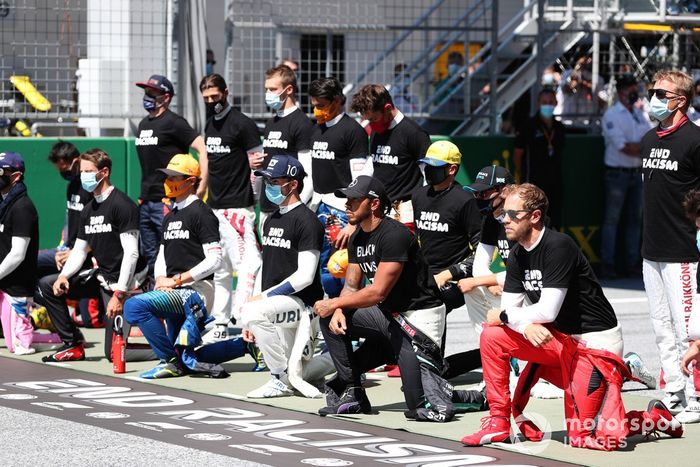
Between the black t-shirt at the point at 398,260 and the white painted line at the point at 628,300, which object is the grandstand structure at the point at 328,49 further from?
the black t-shirt at the point at 398,260


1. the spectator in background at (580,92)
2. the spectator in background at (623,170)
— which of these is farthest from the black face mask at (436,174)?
the spectator in background at (580,92)

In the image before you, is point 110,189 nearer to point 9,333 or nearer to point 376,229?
point 9,333

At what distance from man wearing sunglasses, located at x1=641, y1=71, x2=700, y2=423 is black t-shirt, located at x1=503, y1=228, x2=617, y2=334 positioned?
94cm

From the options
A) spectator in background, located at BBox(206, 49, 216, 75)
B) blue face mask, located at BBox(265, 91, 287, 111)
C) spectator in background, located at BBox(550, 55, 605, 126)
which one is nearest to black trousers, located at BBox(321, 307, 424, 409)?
blue face mask, located at BBox(265, 91, 287, 111)

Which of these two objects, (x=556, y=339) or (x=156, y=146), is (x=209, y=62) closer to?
(x=156, y=146)

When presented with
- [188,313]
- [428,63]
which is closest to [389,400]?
[188,313]

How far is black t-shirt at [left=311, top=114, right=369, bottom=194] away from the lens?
11148mm

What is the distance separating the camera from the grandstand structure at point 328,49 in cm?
1443

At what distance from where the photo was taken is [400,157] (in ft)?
36.0

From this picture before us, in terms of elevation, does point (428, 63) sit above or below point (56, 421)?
above

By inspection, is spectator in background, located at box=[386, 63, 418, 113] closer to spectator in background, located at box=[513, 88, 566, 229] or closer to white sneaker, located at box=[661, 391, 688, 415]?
spectator in background, located at box=[513, 88, 566, 229]

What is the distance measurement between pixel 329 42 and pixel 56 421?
27.9 feet

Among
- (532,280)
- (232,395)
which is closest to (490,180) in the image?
(532,280)

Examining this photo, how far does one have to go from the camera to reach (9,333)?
1116cm
